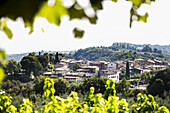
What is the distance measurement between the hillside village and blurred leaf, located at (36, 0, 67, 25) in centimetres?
3044

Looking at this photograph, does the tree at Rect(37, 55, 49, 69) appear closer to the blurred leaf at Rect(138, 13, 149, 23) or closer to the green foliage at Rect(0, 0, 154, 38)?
the blurred leaf at Rect(138, 13, 149, 23)

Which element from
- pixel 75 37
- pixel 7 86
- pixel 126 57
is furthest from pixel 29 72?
pixel 126 57

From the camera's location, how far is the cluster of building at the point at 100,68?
33.6 meters

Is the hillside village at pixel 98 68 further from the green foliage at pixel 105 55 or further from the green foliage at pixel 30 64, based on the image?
the green foliage at pixel 105 55

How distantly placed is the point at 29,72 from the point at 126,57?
3389cm

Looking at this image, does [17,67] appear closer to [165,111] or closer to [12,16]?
A: [165,111]

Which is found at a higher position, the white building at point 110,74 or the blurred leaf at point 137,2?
the blurred leaf at point 137,2

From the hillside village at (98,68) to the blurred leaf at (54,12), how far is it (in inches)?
1199

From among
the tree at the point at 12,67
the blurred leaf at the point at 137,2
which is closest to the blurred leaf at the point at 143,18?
the blurred leaf at the point at 137,2

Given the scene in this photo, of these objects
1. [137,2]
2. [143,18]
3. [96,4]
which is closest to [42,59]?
[143,18]

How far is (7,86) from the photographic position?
18.4 metres

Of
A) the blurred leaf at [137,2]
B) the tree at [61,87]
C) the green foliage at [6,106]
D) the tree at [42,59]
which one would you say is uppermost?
the blurred leaf at [137,2]

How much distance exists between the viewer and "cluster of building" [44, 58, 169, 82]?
33.6 m

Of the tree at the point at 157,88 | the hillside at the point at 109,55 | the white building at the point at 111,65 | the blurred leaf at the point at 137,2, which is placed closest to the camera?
the blurred leaf at the point at 137,2
